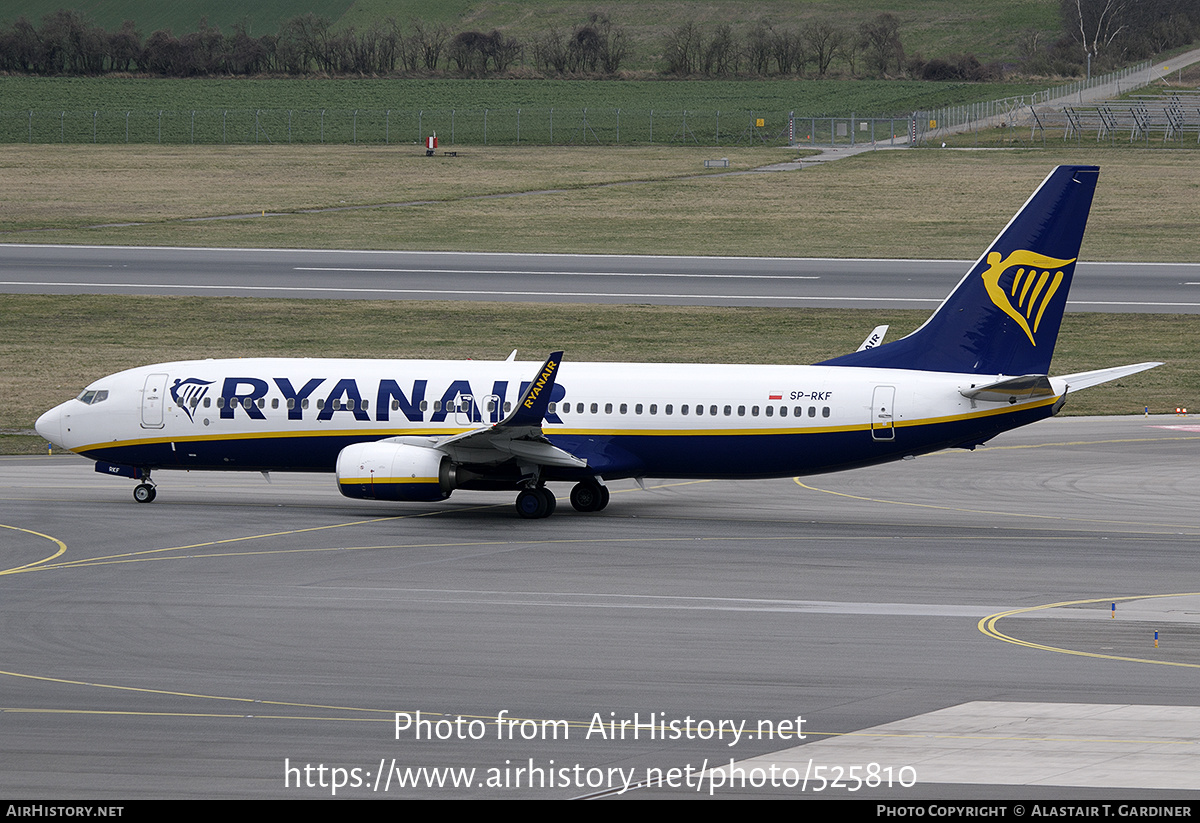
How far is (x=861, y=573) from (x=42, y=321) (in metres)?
49.2

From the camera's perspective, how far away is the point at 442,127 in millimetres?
153875

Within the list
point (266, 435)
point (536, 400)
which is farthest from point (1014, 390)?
point (266, 435)

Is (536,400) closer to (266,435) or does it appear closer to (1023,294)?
(266,435)

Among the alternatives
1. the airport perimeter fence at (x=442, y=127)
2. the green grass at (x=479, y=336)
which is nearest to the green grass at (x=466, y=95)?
the airport perimeter fence at (x=442, y=127)

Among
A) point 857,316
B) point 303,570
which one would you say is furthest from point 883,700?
point 857,316

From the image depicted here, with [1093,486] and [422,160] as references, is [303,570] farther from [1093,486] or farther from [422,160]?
[422,160]

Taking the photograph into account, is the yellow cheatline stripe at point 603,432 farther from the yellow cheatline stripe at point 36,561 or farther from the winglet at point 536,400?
the yellow cheatline stripe at point 36,561

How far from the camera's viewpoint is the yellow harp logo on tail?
125 ft

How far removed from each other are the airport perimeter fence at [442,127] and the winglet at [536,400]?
351 feet

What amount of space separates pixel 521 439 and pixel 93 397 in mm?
12705

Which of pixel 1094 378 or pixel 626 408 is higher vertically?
pixel 1094 378

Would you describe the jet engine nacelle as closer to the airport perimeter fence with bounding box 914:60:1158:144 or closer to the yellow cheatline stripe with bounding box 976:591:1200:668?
the yellow cheatline stripe with bounding box 976:591:1200:668

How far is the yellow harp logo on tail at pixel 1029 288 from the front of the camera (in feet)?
125

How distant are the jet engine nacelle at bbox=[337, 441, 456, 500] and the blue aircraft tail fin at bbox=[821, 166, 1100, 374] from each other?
→ 41.8 feet
